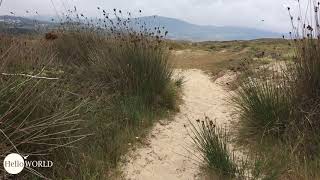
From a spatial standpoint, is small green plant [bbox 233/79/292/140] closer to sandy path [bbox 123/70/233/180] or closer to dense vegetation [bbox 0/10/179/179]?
sandy path [bbox 123/70/233/180]

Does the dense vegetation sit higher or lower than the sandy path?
higher

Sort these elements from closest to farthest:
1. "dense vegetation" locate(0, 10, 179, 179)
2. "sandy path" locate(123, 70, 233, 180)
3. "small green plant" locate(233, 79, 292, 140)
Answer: "dense vegetation" locate(0, 10, 179, 179)
"sandy path" locate(123, 70, 233, 180)
"small green plant" locate(233, 79, 292, 140)

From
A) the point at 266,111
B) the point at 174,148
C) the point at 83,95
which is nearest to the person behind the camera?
the point at 83,95

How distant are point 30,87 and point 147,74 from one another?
115 inches

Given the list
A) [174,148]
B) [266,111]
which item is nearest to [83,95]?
[174,148]

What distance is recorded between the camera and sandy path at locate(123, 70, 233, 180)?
4.51m

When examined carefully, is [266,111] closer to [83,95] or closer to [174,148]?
[174,148]

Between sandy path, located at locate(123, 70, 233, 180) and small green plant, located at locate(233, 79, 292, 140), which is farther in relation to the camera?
small green plant, located at locate(233, 79, 292, 140)

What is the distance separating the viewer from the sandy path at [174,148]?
4512mm

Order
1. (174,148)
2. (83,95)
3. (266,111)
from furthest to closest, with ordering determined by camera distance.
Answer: (174,148) → (266,111) → (83,95)

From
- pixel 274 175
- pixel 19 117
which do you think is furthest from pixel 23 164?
pixel 274 175

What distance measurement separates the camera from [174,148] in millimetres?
5285

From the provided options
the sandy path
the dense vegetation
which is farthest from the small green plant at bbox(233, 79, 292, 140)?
the dense vegetation

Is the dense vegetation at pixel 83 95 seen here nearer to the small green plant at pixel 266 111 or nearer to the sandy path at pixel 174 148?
the sandy path at pixel 174 148
